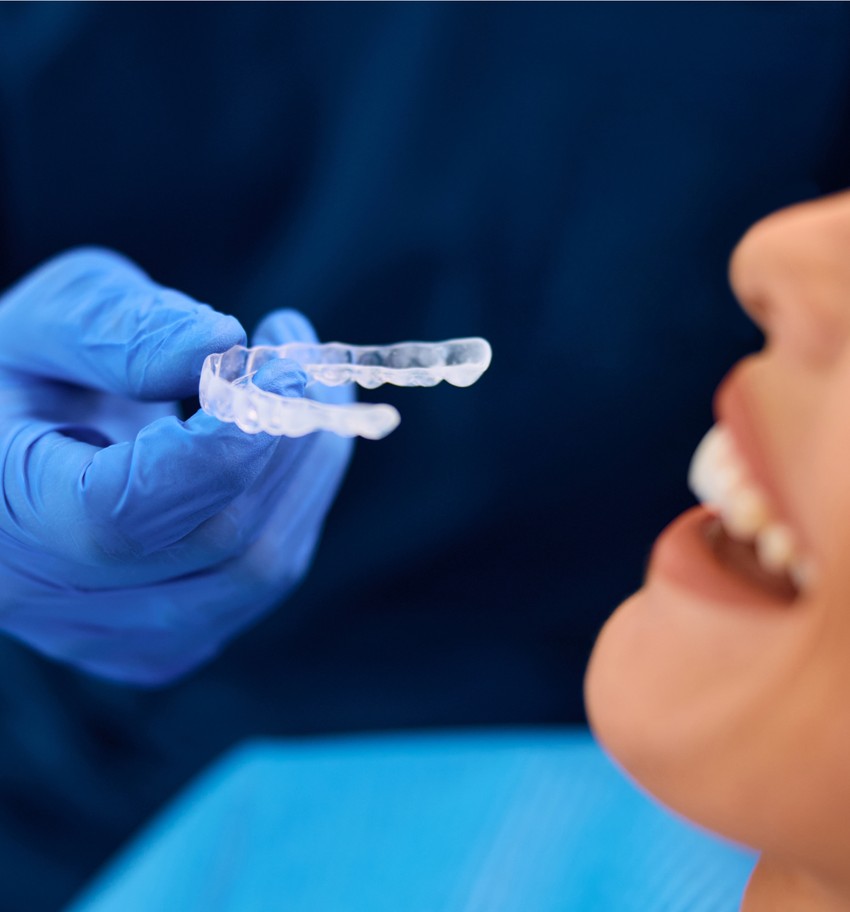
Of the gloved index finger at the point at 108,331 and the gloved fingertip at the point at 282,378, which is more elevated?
the gloved fingertip at the point at 282,378

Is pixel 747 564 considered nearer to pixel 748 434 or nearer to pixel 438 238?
pixel 748 434

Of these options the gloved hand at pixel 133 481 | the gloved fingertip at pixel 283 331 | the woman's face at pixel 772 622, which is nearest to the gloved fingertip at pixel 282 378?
the gloved hand at pixel 133 481

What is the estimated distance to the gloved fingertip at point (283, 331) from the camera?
3.10 feet

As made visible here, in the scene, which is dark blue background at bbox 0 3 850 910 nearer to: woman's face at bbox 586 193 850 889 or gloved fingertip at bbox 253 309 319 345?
gloved fingertip at bbox 253 309 319 345

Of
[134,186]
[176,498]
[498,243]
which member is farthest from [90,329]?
[498,243]

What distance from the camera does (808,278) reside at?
0.52 metres

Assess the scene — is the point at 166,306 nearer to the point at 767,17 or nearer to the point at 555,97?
the point at 555,97

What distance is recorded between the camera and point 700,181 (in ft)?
3.76

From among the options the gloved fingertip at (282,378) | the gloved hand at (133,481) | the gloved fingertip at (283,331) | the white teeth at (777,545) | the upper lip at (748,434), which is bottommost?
the gloved hand at (133,481)

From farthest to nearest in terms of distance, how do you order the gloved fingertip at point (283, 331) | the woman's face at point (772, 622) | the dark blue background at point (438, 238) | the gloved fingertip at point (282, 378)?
the dark blue background at point (438, 238) → the gloved fingertip at point (283, 331) → the gloved fingertip at point (282, 378) → the woman's face at point (772, 622)

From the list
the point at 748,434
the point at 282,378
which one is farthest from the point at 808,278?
the point at 282,378

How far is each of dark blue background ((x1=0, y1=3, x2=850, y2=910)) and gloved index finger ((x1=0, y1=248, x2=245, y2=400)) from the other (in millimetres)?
283

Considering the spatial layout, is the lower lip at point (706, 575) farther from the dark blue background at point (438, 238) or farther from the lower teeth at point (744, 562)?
the dark blue background at point (438, 238)

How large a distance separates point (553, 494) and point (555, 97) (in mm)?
499
